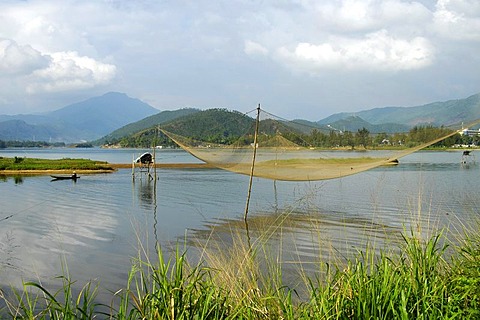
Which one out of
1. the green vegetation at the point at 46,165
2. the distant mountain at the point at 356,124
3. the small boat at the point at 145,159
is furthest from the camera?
the distant mountain at the point at 356,124

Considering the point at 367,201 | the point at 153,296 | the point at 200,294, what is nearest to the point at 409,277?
the point at 200,294

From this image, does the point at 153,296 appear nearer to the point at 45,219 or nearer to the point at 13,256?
the point at 13,256

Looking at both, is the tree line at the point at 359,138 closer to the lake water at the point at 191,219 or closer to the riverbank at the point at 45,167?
the lake water at the point at 191,219

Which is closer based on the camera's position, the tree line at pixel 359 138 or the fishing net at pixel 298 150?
the tree line at pixel 359 138

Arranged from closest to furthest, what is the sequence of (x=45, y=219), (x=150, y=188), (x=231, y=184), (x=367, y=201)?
(x=45, y=219) < (x=367, y=201) < (x=150, y=188) < (x=231, y=184)

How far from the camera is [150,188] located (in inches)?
718

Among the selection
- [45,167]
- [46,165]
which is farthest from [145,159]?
[46,165]

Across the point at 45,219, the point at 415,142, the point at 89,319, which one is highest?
the point at 415,142

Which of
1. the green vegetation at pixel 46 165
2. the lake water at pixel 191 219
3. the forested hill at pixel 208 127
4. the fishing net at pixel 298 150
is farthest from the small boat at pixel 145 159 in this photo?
the fishing net at pixel 298 150

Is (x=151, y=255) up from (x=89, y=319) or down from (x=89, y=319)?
down

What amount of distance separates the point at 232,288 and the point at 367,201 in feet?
35.4

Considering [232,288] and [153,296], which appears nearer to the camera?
[153,296]

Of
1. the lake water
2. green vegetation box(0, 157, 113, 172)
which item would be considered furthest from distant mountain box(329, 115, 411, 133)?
the lake water

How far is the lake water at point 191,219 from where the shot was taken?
632 centimetres
